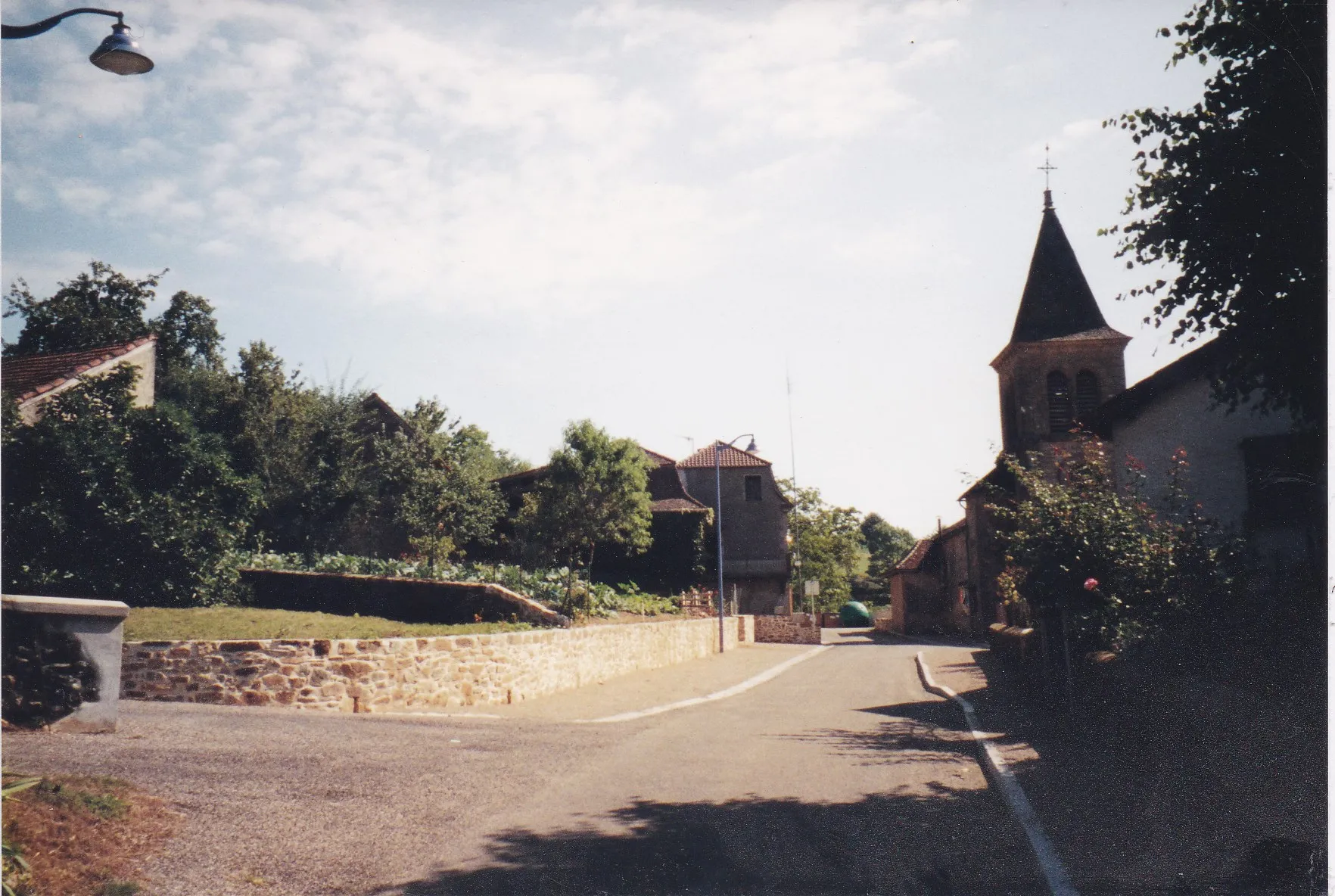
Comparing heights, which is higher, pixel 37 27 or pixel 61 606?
pixel 37 27

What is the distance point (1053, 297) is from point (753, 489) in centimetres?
1840

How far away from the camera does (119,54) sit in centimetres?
634

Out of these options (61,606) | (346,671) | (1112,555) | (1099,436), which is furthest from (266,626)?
(1099,436)

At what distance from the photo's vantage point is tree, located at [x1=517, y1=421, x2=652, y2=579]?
27.6 meters

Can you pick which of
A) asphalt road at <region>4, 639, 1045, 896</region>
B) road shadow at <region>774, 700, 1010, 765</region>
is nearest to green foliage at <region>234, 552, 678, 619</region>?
road shadow at <region>774, 700, 1010, 765</region>

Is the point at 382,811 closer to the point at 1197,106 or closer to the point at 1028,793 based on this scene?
the point at 1028,793

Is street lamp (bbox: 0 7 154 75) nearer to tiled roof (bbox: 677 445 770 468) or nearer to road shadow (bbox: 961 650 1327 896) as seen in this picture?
road shadow (bbox: 961 650 1327 896)

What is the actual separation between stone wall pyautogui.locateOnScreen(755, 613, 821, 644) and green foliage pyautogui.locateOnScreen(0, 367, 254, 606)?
25.9 meters

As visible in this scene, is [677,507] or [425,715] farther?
[677,507]

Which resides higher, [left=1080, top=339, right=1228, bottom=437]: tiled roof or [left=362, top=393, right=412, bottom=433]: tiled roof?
[left=362, top=393, right=412, bottom=433]: tiled roof

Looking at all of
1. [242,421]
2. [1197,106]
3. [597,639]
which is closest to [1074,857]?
[1197,106]

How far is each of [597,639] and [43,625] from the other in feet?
40.0

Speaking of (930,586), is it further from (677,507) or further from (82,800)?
(82,800)

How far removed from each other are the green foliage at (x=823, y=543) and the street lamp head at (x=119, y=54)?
5604 cm
